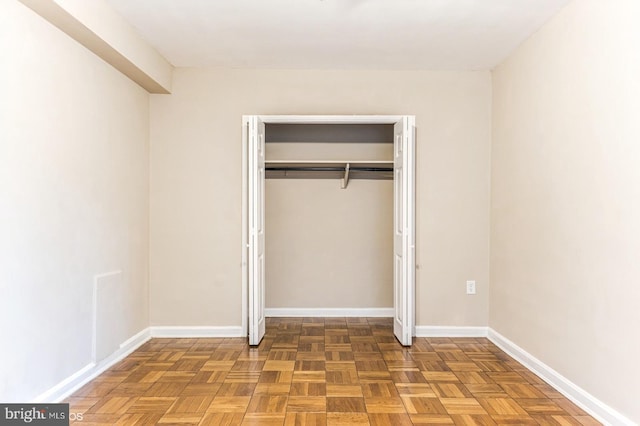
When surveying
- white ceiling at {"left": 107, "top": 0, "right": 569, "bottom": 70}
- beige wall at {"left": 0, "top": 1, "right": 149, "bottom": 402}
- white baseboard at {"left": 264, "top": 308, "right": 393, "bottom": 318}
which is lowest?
white baseboard at {"left": 264, "top": 308, "right": 393, "bottom": 318}

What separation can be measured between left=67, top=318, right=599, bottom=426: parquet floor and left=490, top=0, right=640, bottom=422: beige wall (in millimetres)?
345

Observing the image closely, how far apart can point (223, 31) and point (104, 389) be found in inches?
99.2

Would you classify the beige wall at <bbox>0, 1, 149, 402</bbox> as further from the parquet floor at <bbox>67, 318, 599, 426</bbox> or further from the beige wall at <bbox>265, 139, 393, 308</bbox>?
the beige wall at <bbox>265, 139, 393, 308</bbox>

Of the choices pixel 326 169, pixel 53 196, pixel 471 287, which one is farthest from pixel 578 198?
pixel 53 196

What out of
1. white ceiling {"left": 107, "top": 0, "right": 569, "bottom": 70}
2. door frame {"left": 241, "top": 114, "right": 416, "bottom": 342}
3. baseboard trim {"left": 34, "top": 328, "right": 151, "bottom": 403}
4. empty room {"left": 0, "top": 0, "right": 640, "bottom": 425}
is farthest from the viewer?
door frame {"left": 241, "top": 114, "right": 416, "bottom": 342}

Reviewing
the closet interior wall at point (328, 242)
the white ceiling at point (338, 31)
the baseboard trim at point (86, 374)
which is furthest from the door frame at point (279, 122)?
the baseboard trim at point (86, 374)

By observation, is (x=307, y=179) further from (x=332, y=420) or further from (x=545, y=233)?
(x=332, y=420)

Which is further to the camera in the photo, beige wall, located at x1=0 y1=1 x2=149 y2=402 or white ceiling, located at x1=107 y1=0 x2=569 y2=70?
white ceiling, located at x1=107 y1=0 x2=569 y2=70

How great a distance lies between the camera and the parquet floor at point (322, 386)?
2561mm

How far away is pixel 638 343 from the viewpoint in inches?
88.5

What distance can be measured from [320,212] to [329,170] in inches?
17.5

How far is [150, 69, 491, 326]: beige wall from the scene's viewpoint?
14.1 ft

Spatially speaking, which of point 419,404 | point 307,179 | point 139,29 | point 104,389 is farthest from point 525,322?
point 139,29

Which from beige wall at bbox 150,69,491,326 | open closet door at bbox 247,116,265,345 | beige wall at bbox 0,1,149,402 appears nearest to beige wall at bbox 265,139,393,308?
beige wall at bbox 150,69,491,326
